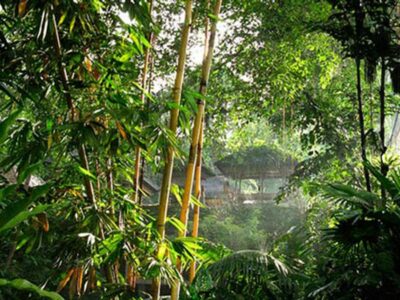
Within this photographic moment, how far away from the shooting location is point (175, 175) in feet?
37.7

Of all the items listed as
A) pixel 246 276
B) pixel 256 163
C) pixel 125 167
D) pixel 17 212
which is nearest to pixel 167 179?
pixel 125 167

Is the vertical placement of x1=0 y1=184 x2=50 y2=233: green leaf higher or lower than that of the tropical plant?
higher

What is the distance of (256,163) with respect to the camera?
12734 millimetres

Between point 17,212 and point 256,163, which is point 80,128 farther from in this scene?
point 256,163

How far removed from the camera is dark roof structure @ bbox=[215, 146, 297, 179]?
12.4 meters

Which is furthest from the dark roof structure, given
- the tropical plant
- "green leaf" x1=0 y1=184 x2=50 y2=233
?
"green leaf" x1=0 y1=184 x2=50 y2=233


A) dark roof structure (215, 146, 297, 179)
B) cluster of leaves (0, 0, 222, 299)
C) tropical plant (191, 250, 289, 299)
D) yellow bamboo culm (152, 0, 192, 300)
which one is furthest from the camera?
dark roof structure (215, 146, 297, 179)

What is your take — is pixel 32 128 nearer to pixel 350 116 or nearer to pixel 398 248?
pixel 398 248

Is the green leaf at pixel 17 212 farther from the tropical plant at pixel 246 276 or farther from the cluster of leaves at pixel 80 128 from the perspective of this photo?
the tropical plant at pixel 246 276

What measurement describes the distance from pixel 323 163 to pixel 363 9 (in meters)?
3.15

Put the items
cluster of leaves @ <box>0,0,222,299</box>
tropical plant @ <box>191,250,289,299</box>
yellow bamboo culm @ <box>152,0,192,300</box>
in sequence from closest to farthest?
1. cluster of leaves @ <box>0,0,222,299</box>
2. yellow bamboo culm @ <box>152,0,192,300</box>
3. tropical plant @ <box>191,250,289,299</box>

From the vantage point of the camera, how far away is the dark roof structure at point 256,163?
12.4 m

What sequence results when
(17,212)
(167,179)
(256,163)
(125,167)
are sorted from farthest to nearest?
1. (256,163)
2. (125,167)
3. (167,179)
4. (17,212)

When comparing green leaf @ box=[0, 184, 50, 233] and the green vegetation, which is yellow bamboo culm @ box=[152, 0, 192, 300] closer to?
the green vegetation
